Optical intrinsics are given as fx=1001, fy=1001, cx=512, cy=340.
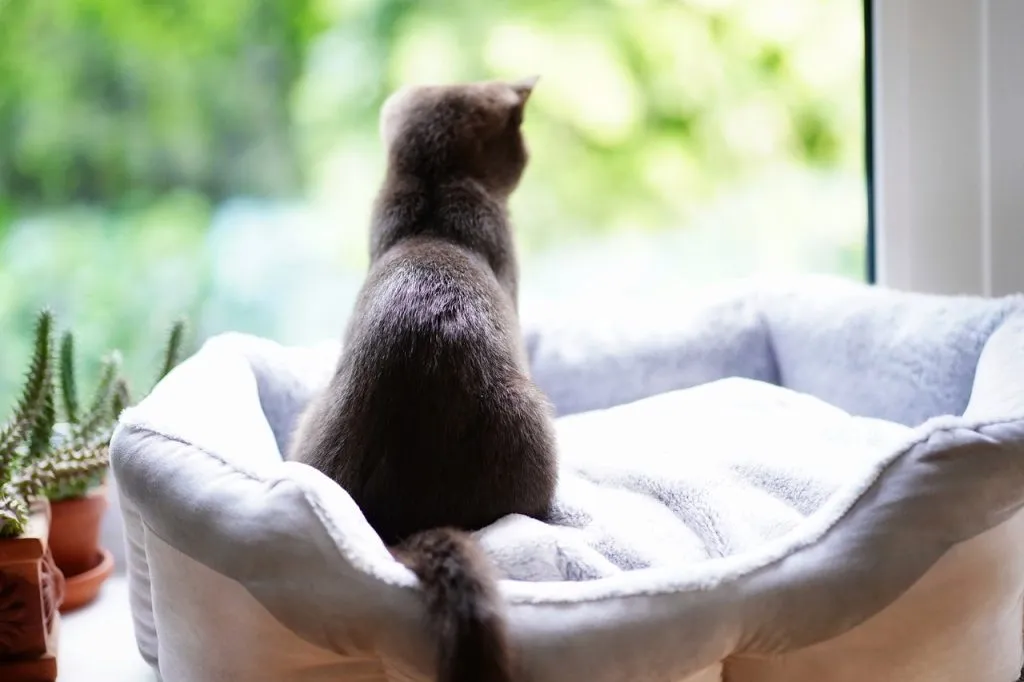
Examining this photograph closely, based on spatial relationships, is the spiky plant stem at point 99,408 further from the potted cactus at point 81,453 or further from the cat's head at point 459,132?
the cat's head at point 459,132

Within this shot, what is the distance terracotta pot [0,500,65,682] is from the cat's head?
0.57 meters

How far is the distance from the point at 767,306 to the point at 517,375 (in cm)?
58

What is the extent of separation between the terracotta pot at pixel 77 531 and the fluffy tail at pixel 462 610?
616mm

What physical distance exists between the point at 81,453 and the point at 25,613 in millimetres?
204

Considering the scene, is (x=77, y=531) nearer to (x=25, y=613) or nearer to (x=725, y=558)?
(x=25, y=613)

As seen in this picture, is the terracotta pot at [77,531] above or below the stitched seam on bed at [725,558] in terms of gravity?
below

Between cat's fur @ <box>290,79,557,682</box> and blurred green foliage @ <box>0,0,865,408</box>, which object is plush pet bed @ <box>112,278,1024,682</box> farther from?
blurred green foliage @ <box>0,0,865,408</box>

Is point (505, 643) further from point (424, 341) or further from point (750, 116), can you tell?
point (750, 116)

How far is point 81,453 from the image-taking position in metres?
1.14

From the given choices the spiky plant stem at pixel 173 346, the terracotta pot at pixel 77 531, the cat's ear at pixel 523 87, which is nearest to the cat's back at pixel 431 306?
the cat's ear at pixel 523 87

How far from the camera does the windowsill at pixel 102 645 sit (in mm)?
1098

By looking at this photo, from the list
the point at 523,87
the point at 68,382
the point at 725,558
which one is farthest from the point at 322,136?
the point at 725,558

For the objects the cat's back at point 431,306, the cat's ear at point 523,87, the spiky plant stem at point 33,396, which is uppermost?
the cat's ear at point 523,87

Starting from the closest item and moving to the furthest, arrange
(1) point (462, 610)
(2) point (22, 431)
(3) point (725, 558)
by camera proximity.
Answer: (1) point (462, 610)
(3) point (725, 558)
(2) point (22, 431)
